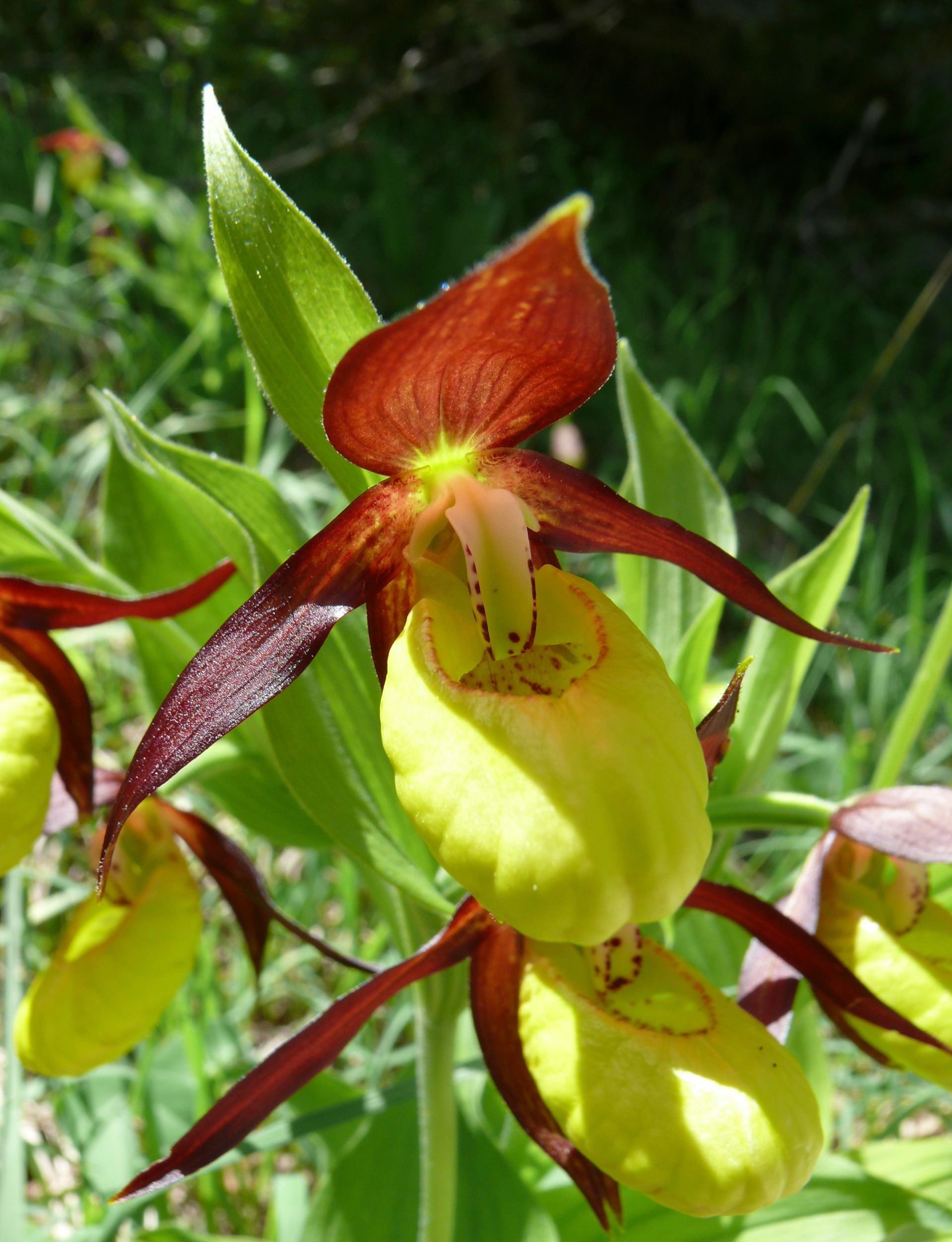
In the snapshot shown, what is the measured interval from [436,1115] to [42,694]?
0.56m

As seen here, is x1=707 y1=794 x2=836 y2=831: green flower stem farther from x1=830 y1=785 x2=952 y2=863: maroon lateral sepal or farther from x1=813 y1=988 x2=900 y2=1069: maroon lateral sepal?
x1=813 y1=988 x2=900 y2=1069: maroon lateral sepal

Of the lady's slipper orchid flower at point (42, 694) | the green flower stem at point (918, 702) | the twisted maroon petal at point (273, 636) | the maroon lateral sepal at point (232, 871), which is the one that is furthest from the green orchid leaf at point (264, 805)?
the green flower stem at point (918, 702)

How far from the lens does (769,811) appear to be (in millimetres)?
871

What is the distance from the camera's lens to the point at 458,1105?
1.14 metres

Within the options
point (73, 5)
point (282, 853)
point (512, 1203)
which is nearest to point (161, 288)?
point (282, 853)

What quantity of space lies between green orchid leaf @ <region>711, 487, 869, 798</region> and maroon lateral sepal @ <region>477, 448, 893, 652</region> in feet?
1.14

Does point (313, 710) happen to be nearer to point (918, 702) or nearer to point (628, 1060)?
point (628, 1060)

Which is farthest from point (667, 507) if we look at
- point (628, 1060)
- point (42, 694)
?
point (42, 694)

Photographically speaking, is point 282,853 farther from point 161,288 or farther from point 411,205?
point 411,205

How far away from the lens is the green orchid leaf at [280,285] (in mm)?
639

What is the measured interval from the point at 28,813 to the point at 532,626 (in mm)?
468

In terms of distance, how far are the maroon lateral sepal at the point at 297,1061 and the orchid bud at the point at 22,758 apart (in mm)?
270

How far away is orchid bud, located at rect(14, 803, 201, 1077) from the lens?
1.00m

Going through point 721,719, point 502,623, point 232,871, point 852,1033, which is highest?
point 502,623
